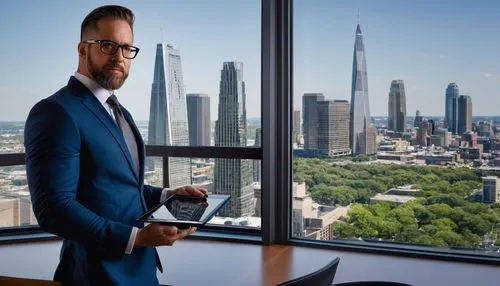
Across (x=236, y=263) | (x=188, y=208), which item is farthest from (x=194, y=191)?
(x=236, y=263)

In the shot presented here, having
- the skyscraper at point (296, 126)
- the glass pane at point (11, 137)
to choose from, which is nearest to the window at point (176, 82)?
the glass pane at point (11, 137)

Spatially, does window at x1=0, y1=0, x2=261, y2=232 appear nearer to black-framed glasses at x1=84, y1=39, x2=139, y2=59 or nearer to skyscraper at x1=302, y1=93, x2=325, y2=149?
skyscraper at x1=302, y1=93, x2=325, y2=149

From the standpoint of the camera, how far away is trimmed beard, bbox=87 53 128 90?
1477 millimetres

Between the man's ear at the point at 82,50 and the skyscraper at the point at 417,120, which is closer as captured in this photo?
the man's ear at the point at 82,50

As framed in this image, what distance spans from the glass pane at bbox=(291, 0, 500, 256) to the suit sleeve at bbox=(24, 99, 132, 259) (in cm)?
159

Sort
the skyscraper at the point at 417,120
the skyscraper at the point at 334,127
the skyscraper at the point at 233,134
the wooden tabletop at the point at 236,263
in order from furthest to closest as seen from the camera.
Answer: the skyscraper at the point at 233,134
the skyscraper at the point at 334,127
the skyscraper at the point at 417,120
the wooden tabletop at the point at 236,263

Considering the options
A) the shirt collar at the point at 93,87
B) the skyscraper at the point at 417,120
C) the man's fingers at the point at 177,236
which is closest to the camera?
the man's fingers at the point at 177,236

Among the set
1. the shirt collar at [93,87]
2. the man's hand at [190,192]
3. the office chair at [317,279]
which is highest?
the shirt collar at [93,87]

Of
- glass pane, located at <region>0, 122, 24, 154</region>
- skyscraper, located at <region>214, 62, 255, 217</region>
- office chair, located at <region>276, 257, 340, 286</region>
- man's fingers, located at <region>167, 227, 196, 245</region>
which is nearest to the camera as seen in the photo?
office chair, located at <region>276, 257, 340, 286</region>

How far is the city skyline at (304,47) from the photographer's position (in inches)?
98.7

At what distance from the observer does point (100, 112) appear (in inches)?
57.7

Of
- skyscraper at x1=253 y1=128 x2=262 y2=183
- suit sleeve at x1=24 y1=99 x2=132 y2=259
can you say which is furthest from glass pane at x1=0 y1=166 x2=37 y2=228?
suit sleeve at x1=24 y1=99 x2=132 y2=259

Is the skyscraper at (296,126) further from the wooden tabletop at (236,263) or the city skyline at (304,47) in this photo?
the wooden tabletop at (236,263)

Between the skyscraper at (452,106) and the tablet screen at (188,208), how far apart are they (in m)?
1.38
